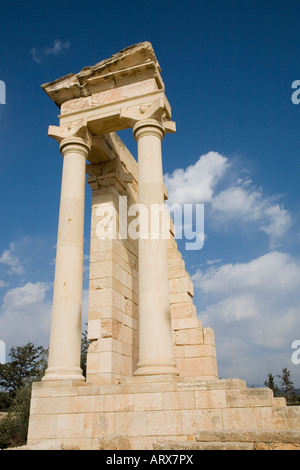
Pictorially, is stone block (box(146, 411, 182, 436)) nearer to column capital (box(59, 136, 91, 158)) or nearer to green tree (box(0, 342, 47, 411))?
column capital (box(59, 136, 91, 158))

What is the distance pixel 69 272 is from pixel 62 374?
3.54 meters

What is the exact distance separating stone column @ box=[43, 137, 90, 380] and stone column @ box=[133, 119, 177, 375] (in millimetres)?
2410

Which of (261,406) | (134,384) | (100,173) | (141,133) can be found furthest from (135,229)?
(261,406)

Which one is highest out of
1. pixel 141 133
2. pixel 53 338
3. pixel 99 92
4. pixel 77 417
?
pixel 99 92

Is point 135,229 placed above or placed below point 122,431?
above

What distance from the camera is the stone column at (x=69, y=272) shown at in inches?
514

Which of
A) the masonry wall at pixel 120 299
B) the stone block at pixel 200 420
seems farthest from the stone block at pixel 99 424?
the masonry wall at pixel 120 299

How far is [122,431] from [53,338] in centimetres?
401

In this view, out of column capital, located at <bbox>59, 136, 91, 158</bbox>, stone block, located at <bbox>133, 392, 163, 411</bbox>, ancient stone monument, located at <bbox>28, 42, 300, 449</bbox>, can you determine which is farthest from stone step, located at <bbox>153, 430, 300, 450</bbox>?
column capital, located at <bbox>59, 136, 91, 158</bbox>

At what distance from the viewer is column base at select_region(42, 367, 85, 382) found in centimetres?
1259

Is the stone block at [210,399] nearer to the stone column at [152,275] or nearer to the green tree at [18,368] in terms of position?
the stone column at [152,275]

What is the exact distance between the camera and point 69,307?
13633 mm

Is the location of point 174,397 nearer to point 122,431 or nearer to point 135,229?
point 122,431

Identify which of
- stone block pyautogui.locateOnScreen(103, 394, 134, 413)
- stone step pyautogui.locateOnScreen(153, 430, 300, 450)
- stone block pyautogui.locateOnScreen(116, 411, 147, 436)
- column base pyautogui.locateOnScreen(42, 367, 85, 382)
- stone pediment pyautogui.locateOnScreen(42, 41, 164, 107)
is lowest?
stone step pyautogui.locateOnScreen(153, 430, 300, 450)
